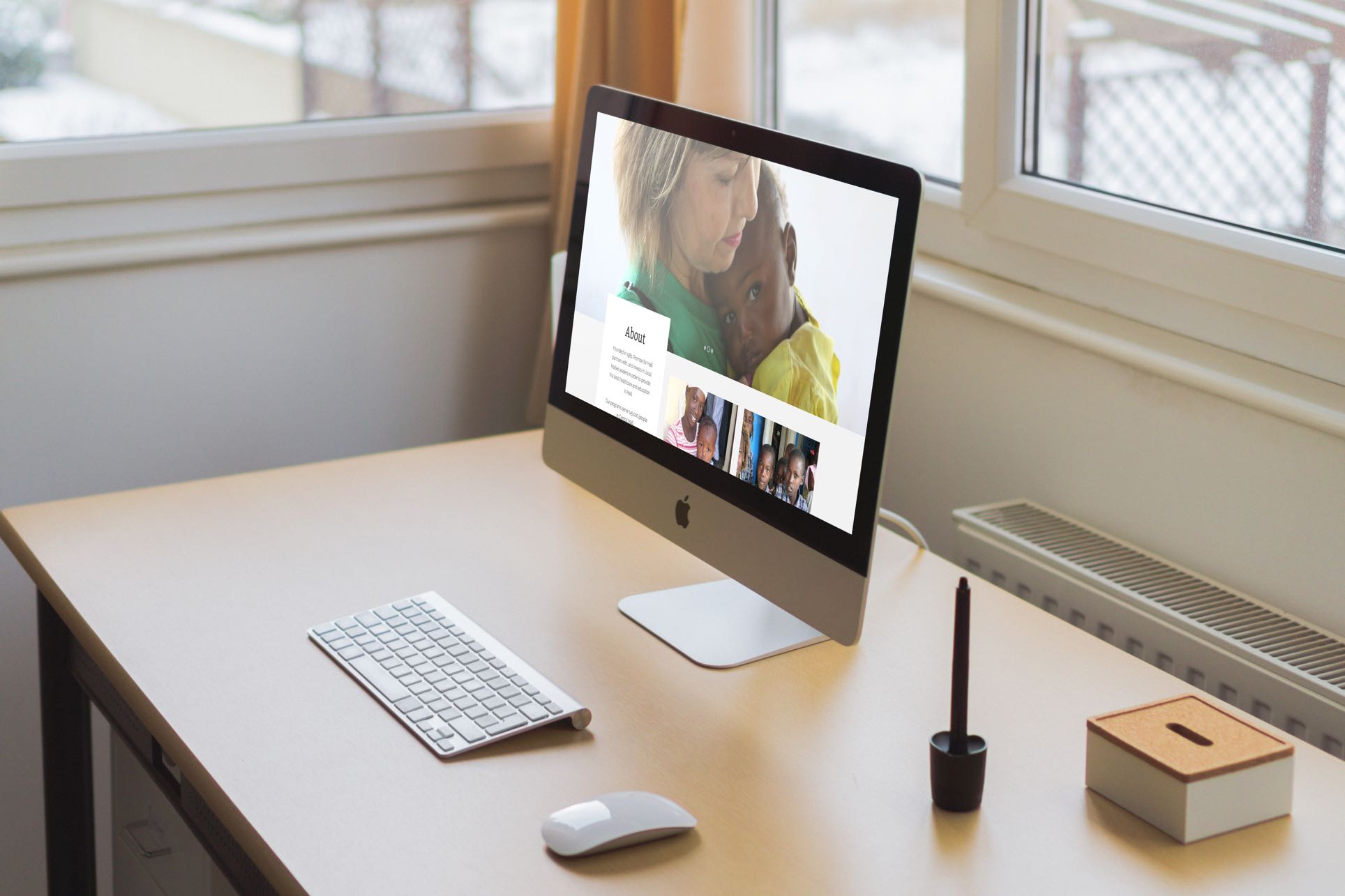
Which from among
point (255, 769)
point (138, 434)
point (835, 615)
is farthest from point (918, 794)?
point (138, 434)

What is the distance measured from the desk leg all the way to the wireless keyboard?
389 mm

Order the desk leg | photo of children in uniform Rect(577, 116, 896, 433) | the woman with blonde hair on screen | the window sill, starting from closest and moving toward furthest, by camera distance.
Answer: photo of children in uniform Rect(577, 116, 896, 433) < the woman with blonde hair on screen < the window sill < the desk leg

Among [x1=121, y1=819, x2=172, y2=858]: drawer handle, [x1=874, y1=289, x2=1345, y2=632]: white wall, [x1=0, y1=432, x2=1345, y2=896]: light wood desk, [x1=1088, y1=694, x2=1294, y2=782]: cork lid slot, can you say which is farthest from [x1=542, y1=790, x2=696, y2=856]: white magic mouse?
[x1=121, y1=819, x2=172, y2=858]: drawer handle

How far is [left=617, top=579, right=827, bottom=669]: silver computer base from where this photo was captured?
1265mm

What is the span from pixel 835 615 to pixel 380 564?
535 millimetres

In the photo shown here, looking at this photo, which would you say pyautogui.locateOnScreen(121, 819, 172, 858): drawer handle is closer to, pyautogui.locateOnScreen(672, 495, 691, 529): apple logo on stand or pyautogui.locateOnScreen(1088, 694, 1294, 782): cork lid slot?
pyautogui.locateOnScreen(672, 495, 691, 529): apple logo on stand

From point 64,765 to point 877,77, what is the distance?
4.51ft

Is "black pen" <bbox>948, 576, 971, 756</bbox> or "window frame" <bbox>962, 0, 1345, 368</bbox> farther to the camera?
"window frame" <bbox>962, 0, 1345, 368</bbox>

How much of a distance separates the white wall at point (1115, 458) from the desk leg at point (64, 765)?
901mm

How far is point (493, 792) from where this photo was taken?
104 centimetres

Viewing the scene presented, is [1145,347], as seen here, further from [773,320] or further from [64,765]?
[64,765]

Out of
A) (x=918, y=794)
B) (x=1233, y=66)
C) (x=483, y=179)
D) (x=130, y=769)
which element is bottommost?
(x=130, y=769)

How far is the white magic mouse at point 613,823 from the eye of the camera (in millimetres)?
954

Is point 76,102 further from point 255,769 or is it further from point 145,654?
point 255,769
